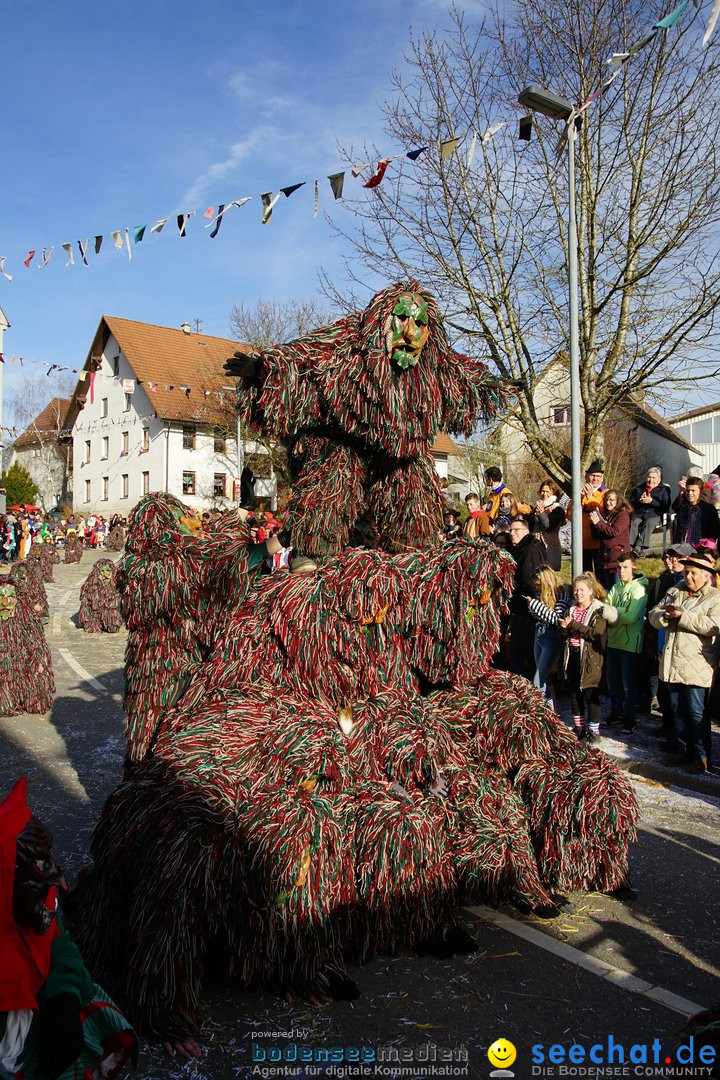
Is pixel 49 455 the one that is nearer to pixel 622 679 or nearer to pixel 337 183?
pixel 337 183

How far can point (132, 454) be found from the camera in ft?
135

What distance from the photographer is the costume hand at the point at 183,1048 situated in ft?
8.75

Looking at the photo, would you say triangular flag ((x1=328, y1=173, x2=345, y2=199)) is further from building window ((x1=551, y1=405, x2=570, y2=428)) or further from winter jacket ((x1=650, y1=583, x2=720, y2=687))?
building window ((x1=551, y1=405, x2=570, y2=428))

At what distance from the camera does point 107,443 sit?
4347 centimetres

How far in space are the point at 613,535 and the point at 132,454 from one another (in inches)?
1400

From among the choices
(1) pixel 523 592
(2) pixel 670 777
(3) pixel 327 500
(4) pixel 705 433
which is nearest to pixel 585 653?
(1) pixel 523 592

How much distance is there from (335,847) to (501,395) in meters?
2.39

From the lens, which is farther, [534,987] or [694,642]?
[694,642]

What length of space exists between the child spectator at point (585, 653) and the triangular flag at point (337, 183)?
4865 millimetres

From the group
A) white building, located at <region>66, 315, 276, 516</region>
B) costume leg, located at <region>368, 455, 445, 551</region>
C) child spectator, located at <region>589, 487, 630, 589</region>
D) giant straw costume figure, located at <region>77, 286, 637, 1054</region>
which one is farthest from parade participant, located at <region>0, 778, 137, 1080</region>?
white building, located at <region>66, 315, 276, 516</region>

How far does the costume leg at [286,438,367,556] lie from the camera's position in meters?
3.82

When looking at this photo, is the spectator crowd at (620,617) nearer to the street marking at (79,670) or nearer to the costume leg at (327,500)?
the costume leg at (327,500)

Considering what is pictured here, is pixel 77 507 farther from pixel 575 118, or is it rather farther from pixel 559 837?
pixel 559 837

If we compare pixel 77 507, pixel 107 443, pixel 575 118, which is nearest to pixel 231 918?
pixel 575 118
